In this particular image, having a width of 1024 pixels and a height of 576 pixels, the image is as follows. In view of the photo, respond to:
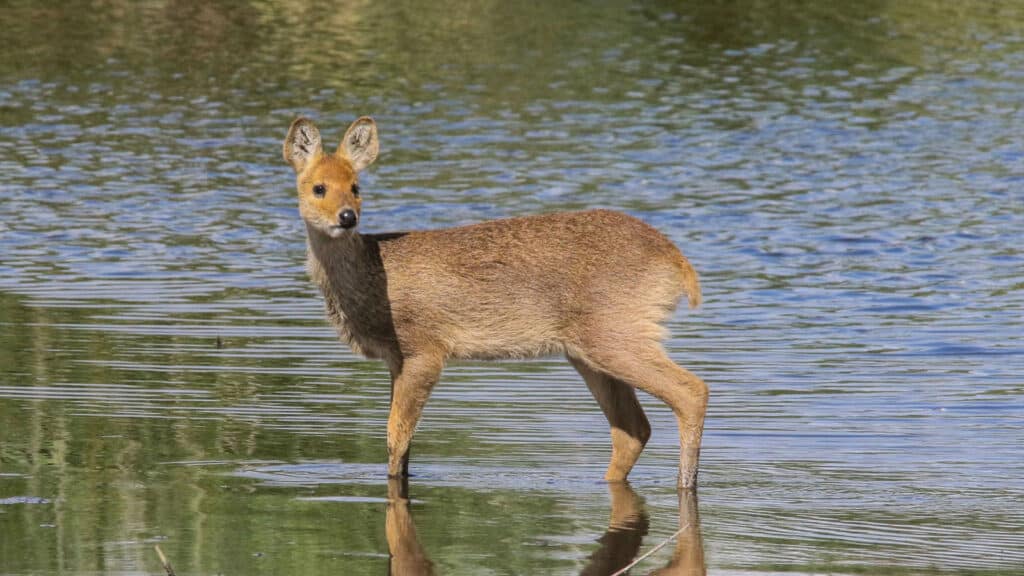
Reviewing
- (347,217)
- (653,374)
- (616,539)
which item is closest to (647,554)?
(616,539)

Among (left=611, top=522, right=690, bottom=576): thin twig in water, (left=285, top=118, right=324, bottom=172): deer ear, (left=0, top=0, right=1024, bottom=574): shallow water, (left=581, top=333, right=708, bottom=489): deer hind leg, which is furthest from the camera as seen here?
(left=285, top=118, right=324, bottom=172): deer ear

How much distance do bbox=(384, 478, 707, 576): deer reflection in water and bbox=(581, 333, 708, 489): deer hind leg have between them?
1.31 ft

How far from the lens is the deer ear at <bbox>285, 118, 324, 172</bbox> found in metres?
9.34

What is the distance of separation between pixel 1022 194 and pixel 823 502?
37.6ft

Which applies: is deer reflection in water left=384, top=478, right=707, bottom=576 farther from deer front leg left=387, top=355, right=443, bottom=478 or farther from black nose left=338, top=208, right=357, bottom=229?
black nose left=338, top=208, right=357, bottom=229

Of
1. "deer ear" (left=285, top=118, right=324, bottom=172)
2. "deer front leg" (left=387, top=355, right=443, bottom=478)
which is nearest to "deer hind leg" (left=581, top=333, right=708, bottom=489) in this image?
"deer front leg" (left=387, top=355, right=443, bottom=478)

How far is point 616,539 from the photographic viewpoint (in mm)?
7934

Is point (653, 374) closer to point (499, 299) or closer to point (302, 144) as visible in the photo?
point (499, 299)

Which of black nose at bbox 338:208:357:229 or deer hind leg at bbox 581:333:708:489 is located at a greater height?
black nose at bbox 338:208:357:229

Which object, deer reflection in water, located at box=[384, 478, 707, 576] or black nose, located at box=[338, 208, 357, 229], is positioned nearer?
deer reflection in water, located at box=[384, 478, 707, 576]

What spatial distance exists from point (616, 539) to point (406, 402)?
168 cm

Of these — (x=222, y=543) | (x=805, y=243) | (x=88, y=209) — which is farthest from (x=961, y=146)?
(x=222, y=543)

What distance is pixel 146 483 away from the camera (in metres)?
→ 8.70

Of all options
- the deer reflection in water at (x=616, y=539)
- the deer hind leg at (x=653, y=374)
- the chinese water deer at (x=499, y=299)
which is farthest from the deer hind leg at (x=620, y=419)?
the deer reflection in water at (x=616, y=539)
